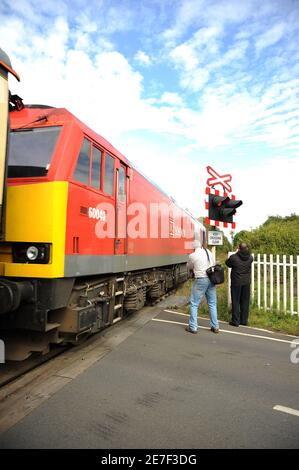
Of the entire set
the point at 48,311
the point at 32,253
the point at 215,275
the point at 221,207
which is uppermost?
the point at 221,207

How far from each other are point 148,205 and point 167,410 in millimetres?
5689

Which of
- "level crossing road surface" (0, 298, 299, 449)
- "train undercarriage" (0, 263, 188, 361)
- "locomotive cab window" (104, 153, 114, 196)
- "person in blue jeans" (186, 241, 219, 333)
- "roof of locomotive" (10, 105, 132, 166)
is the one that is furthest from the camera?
"person in blue jeans" (186, 241, 219, 333)

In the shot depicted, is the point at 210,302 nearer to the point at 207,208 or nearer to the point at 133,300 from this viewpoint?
the point at 133,300

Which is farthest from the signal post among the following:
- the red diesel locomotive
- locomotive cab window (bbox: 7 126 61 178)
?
locomotive cab window (bbox: 7 126 61 178)

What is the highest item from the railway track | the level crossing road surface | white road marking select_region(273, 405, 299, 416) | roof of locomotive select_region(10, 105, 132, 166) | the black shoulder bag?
roof of locomotive select_region(10, 105, 132, 166)

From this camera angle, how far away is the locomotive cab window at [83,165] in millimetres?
4740

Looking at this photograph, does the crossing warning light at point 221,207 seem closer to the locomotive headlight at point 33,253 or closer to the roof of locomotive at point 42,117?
the roof of locomotive at point 42,117

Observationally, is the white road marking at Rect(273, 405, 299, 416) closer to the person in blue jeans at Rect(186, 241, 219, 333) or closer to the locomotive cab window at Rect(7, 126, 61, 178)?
the person in blue jeans at Rect(186, 241, 219, 333)

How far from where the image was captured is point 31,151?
460 centimetres

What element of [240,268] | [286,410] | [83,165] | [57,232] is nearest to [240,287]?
[240,268]

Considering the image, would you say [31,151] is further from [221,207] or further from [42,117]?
[221,207]

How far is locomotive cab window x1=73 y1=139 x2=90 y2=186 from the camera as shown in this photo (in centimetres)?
474

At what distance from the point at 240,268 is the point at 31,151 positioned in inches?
205

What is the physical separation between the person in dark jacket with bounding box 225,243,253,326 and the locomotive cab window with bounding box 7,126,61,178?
501cm
